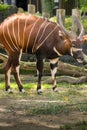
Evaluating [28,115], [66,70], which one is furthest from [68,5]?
[28,115]

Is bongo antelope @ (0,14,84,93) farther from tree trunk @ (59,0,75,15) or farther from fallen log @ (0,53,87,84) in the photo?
tree trunk @ (59,0,75,15)

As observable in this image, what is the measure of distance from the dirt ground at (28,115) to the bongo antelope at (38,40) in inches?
24.7

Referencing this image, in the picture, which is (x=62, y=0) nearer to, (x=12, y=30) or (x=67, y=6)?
(x=67, y=6)

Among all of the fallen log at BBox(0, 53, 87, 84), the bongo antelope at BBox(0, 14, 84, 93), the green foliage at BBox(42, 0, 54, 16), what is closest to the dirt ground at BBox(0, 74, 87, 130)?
the bongo antelope at BBox(0, 14, 84, 93)

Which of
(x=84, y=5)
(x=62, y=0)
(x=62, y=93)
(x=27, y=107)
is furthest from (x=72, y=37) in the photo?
(x=62, y=0)

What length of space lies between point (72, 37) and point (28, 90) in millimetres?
1631

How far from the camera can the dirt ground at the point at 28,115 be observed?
7.15 metres

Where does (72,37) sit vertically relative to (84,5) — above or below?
above

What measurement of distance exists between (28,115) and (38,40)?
7.38ft

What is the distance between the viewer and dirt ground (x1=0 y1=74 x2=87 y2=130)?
7.15 meters

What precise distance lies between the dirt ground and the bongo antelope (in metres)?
0.63

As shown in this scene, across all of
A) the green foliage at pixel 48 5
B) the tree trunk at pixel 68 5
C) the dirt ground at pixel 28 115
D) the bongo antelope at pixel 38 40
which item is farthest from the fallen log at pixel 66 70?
the tree trunk at pixel 68 5

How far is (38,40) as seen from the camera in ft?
31.8

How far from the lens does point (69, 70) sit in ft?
38.7
